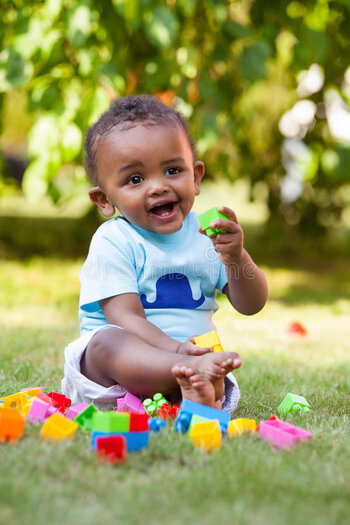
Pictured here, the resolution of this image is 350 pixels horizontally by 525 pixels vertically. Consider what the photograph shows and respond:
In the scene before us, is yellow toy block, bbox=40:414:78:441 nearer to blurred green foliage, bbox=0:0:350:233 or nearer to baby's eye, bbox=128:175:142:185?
baby's eye, bbox=128:175:142:185

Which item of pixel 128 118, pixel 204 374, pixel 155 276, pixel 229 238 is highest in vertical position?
pixel 128 118

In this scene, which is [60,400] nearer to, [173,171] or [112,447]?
[112,447]

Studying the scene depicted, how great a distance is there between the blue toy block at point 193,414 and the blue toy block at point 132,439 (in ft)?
0.50

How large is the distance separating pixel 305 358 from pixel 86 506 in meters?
1.86

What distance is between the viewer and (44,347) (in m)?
2.89

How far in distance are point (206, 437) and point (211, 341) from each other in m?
0.33

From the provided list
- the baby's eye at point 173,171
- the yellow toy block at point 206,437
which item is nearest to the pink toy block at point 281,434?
the yellow toy block at point 206,437

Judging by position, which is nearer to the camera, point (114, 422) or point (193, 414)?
point (114, 422)

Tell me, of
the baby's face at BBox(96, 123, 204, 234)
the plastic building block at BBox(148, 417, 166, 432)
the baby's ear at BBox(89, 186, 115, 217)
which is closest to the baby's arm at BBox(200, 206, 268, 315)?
the baby's face at BBox(96, 123, 204, 234)

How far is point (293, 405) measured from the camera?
6.29ft

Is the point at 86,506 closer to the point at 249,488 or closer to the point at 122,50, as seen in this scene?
the point at 249,488

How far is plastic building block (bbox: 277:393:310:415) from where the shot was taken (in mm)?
1908

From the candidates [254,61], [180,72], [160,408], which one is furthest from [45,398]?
[180,72]

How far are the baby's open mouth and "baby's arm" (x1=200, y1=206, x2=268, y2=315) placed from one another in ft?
0.69
